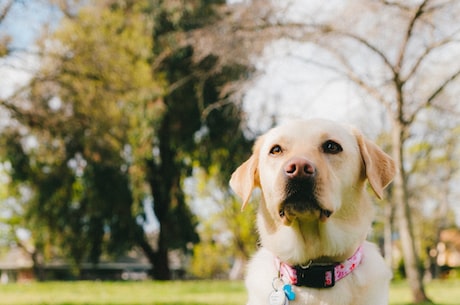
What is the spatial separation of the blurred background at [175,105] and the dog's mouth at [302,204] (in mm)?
8438

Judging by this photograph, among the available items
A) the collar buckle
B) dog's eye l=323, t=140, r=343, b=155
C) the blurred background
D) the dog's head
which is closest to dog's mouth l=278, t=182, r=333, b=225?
the dog's head

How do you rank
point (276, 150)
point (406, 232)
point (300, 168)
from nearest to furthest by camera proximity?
Result: point (300, 168) → point (276, 150) → point (406, 232)

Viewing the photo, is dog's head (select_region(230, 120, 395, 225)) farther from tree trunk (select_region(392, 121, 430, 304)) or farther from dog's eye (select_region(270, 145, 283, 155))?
tree trunk (select_region(392, 121, 430, 304))

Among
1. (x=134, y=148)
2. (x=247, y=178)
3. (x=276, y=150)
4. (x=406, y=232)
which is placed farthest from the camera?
(x=134, y=148)

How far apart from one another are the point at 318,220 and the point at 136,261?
7688cm

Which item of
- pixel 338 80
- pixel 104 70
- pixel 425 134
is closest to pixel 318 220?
pixel 338 80

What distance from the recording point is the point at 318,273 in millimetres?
3215

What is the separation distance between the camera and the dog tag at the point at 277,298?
125 inches

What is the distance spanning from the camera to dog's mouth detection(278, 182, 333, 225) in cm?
315

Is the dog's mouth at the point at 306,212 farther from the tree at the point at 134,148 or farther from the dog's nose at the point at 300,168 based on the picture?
the tree at the point at 134,148

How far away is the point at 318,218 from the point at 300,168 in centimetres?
39

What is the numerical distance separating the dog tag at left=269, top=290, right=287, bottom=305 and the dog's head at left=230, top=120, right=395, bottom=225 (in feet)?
1.45

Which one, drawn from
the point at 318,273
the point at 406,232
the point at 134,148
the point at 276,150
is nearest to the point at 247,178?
the point at 276,150

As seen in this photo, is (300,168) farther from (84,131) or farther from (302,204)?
(84,131)
